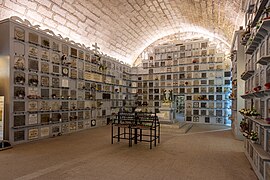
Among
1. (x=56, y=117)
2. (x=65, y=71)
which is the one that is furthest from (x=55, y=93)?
(x=65, y=71)

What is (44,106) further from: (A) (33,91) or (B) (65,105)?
(B) (65,105)

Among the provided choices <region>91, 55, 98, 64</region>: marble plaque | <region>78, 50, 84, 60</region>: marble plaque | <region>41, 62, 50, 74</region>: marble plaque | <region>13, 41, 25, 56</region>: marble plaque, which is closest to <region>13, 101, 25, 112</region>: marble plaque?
<region>41, 62, 50, 74</region>: marble plaque

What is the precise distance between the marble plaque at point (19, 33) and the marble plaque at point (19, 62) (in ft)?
1.95

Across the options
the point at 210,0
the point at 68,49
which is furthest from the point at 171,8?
the point at 68,49

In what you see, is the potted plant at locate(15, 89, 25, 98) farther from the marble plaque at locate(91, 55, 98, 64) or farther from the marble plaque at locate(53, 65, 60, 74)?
the marble plaque at locate(91, 55, 98, 64)

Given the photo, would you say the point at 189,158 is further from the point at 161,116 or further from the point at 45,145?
the point at 161,116

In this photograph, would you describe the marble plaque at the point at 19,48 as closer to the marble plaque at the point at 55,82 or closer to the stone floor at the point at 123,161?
the marble plaque at the point at 55,82

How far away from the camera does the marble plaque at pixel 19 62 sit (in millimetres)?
5449

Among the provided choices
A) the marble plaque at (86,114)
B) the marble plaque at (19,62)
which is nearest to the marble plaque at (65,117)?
the marble plaque at (86,114)

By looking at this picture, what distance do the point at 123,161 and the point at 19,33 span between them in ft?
16.0

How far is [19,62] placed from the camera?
5.55 meters

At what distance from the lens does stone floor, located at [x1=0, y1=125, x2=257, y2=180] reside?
3262 mm

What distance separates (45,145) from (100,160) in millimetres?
2229

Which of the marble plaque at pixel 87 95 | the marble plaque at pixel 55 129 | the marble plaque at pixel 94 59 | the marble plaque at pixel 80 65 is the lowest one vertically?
the marble plaque at pixel 55 129
